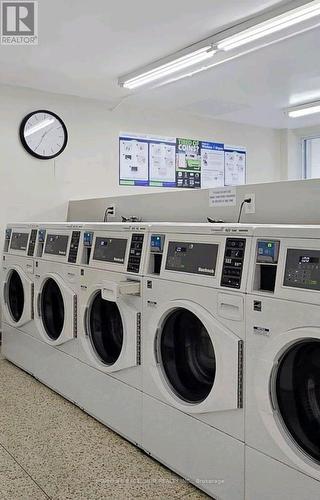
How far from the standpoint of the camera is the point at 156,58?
3.86 m

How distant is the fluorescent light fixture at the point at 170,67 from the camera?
3609mm

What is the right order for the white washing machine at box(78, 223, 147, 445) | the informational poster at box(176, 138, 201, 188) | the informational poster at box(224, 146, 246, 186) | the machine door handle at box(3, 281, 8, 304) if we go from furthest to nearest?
the informational poster at box(224, 146, 246, 186) → the informational poster at box(176, 138, 201, 188) → the machine door handle at box(3, 281, 8, 304) → the white washing machine at box(78, 223, 147, 445)

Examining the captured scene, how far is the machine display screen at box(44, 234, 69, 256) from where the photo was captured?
3.29 meters

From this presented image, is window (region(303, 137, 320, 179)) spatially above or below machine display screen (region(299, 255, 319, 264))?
above

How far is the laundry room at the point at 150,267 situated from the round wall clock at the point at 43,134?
0.01 m

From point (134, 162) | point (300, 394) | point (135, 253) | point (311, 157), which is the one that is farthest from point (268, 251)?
point (311, 157)

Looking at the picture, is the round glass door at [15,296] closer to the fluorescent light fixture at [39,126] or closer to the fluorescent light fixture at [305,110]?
the fluorescent light fixture at [39,126]

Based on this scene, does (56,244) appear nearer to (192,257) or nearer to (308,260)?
(192,257)

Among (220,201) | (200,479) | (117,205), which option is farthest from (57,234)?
(200,479)

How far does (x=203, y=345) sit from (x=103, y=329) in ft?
2.89

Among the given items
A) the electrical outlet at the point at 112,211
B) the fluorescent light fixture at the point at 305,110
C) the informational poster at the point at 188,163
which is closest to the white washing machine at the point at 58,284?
the electrical outlet at the point at 112,211

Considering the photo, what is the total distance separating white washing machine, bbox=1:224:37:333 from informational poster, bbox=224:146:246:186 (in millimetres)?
2936

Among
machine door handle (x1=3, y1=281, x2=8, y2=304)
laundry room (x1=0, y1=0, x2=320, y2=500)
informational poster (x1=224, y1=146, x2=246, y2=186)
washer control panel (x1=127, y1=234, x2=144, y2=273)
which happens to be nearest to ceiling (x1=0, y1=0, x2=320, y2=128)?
laundry room (x1=0, y1=0, x2=320, y2=500)
